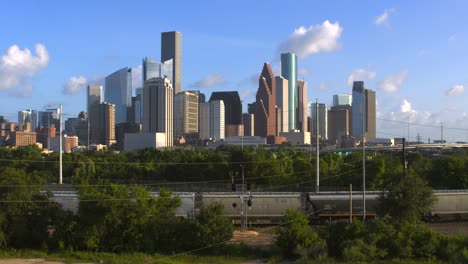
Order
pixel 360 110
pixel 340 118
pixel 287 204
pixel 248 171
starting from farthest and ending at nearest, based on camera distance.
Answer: pixel 340 118, pixel 360 110, pixel 248 171, pixel 287 204

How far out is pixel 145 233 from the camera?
36219 millimetres

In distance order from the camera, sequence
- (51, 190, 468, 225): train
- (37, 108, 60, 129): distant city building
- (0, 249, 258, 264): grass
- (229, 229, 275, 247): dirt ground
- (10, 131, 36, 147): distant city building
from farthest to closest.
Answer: (10, 131, 36, 147): distant city building
(37, 108, 60, 129): distant city building
(51, 190, 468, 225): train
(229, 229, 275, 247): dirt ground
(0, 249, 258, 264): grass

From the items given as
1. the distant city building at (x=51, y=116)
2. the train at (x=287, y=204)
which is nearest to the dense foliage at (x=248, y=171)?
the distant city building at (x=51, y=116)

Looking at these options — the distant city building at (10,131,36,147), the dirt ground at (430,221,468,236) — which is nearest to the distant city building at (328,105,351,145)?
the distant city building at (10,131,36,147)

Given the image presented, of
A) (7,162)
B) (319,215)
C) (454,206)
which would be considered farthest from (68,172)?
(454,206)

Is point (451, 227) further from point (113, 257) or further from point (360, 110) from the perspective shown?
point (360, 110)

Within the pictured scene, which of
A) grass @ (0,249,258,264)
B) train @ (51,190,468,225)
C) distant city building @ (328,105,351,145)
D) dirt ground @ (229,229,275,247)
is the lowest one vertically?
grass @ (0,249,258,264)

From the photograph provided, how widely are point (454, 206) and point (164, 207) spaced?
2882cm

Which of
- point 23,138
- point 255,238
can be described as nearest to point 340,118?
point 23,138

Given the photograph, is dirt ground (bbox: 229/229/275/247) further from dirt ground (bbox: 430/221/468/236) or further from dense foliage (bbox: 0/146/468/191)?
dense foliage (bbox: 0/146/468/191)

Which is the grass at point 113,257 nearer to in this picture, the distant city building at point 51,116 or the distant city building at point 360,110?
the distant city building at point 51,116

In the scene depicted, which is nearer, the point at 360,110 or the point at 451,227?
the point at 451,227

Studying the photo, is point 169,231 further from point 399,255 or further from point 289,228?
point 399,255

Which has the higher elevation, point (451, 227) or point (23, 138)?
point (23, 138)
